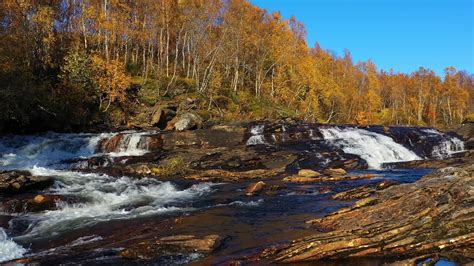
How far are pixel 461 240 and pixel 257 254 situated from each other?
3.69 m

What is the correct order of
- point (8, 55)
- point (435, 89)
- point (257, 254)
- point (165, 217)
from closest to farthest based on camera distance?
point (257, 254)
point (165, 217)
point (8, 55)
point (435, 89)

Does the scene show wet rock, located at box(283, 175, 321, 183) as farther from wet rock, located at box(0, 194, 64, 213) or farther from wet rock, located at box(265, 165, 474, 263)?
wet rock, located at box(0, 194, 64, 213)

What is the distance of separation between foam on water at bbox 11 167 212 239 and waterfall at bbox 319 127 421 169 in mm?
13148

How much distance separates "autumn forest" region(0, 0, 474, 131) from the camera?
120ft

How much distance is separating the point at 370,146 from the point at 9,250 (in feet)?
81.8

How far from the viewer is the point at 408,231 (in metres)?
7.66

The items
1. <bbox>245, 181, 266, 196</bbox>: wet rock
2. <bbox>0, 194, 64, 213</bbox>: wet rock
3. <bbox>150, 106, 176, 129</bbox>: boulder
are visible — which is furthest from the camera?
<bbox>150, 106, 176, 129</bbox>: boulder

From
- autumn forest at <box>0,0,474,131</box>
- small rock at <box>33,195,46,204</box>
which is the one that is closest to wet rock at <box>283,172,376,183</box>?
small rock at <box>33,195,46,204</box>

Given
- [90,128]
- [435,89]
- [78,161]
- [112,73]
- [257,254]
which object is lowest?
[257,254]

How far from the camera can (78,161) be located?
2570 centimetres

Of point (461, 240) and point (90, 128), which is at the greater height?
point (90, 128)

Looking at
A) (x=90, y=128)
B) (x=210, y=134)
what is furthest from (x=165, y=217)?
(x=90, y=128)

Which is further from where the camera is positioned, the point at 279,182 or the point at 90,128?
the point at 90,128

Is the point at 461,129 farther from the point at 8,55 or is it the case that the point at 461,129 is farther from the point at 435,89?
the point at 435,89
